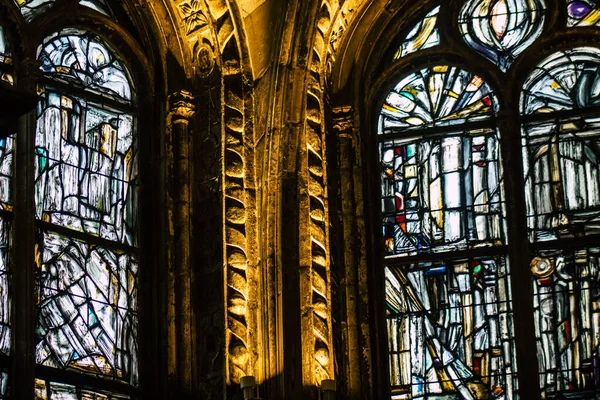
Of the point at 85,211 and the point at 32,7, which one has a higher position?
the point at 32,7

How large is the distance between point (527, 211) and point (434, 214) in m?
0.81

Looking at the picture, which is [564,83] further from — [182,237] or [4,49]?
[4,49]

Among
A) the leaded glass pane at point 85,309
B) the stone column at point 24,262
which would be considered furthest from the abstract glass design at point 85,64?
the leaded glass pane at point 85,309

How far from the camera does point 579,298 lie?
16.3 meters

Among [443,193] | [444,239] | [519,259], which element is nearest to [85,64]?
[443,193]

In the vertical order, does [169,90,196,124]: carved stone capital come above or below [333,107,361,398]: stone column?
above

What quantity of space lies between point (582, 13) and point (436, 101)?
1518mm

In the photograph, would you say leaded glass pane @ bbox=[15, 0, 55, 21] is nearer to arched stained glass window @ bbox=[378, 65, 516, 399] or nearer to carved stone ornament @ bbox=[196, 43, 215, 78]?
carved stone ornament @ bbox=[196, 43, 215, 78]

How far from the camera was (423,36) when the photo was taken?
58.0 feet

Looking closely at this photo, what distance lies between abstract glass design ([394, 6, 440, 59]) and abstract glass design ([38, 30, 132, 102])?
8.40 feet

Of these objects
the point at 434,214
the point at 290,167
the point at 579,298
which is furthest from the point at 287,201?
the point at 579,298

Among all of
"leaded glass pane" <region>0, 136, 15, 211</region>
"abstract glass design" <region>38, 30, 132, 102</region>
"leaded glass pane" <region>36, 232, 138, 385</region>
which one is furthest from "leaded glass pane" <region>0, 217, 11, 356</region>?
"abstract glass design" <region>38, 30, 132, 102</region>

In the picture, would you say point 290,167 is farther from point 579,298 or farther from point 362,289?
point 579,298

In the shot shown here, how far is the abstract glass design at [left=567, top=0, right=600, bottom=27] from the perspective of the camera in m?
17.3
